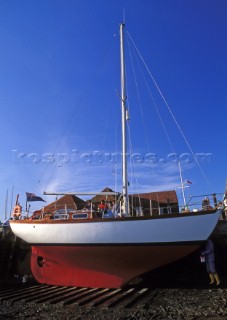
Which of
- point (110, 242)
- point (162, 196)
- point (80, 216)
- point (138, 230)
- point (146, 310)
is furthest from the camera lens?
point (162, 196)

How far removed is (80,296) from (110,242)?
2286mm

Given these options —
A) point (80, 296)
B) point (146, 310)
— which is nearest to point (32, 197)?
point (80, 296)

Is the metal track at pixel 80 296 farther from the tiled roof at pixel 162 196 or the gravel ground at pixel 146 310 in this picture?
the tiled roof at pixel 162 196

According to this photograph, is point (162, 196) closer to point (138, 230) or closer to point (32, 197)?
point (32, 197)

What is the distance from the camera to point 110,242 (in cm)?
1108

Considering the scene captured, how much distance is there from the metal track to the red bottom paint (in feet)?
1.43

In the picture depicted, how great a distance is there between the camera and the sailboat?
10.5 m

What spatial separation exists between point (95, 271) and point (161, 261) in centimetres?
296

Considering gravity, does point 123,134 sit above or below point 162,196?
above

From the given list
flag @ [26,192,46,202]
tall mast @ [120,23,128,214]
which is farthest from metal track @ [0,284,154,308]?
flag @ [26,192,46,202]

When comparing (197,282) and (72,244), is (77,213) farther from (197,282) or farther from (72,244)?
(197,282)

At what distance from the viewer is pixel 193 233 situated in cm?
1045

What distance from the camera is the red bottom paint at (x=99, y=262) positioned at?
35.2 feet

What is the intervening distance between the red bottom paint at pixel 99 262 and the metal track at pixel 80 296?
44 centimetres
